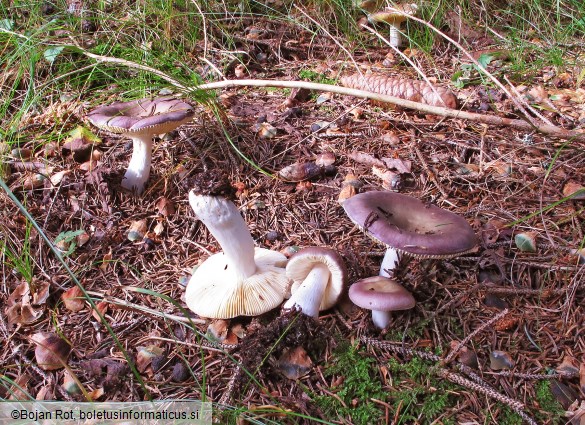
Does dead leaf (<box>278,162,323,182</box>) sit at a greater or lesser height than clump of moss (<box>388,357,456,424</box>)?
greater

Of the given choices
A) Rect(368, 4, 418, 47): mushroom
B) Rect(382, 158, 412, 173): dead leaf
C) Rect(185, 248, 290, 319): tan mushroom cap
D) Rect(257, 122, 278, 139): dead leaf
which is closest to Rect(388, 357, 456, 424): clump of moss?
Rect(185, 248, 290, 319): tan mushroom cap

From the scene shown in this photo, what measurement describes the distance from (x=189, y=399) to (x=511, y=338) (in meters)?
1.37

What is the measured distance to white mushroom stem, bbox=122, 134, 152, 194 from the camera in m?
2.67

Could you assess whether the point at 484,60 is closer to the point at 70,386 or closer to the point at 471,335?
the point at 471,335

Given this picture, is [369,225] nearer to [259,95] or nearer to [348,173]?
[348,173]

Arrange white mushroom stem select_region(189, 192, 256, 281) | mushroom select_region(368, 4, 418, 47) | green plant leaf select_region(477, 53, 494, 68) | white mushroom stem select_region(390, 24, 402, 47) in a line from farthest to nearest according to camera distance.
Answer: white mushroom stem select_region(390, 24, 402, 47) < mushroom select_region(368, 4, 418, 47) < green plant leaf select_region(477, 53, 494, 68) < white mushroom stem select_region(189, 192, 256, 281)

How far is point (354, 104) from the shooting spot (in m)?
3.24

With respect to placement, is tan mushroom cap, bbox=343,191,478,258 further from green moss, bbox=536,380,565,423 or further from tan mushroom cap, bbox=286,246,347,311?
green moss, bbox=536,380,565,423

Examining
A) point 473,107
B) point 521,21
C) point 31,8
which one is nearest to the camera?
point 473,107

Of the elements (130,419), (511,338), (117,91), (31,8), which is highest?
(31,8)

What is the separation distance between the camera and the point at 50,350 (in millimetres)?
1759

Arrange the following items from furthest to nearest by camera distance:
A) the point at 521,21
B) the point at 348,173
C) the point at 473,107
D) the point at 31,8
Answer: the point at 521,21 → the point at 31,8 → the point at 473,107 → the point at 348,173

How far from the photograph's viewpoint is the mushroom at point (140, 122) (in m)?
2.39

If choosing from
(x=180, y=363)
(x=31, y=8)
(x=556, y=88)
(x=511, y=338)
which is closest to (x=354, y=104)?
(x=556, y=88)
